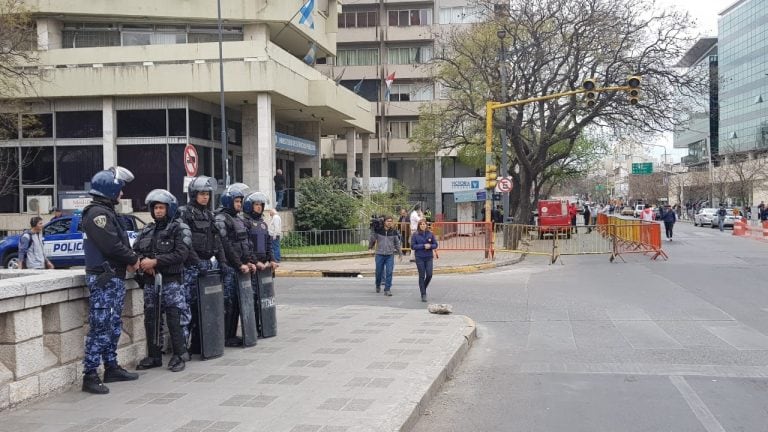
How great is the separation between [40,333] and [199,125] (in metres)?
22.2

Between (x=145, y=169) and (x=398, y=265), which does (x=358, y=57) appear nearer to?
(x=145, y=169)

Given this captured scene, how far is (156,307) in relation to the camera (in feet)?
22.3

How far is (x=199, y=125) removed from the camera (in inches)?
1059

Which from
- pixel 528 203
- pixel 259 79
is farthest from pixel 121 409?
pixel 528 203

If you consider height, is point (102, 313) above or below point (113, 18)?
below

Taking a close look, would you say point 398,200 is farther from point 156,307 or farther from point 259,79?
point 156,307

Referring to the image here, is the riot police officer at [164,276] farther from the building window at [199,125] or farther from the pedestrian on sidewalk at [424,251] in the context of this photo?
the building window at [199,125]

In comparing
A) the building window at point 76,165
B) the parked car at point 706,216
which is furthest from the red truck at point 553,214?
the building window at point 76,165

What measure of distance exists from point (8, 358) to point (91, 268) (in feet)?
3.23

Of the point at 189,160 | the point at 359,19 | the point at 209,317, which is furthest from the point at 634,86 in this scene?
the point at 359,19

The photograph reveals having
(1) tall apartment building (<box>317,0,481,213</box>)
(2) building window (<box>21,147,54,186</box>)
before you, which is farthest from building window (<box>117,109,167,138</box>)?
(1) tall apartment building (<box>317,0,481,213</box>)

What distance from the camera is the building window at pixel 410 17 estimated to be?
53500 mm

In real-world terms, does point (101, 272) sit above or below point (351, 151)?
below

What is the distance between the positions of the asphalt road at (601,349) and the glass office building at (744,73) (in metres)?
62.8
